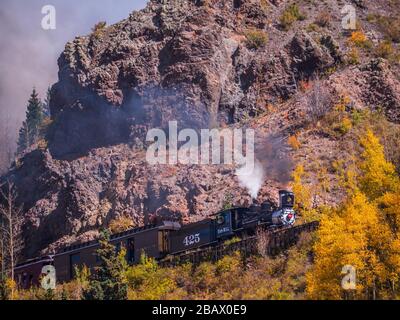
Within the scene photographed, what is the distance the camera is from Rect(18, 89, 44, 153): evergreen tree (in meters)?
139

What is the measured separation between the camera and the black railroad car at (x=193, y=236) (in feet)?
194

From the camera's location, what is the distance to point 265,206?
56.8 meters

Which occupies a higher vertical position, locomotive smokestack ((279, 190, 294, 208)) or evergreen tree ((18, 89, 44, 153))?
evergreen tree ((18, 89, 44, 153))

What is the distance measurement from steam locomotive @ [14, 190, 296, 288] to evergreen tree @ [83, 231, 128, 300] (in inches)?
328

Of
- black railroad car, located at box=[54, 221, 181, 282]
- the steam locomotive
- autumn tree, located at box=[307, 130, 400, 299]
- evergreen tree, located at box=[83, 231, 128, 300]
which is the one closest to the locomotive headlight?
the steam locomotive

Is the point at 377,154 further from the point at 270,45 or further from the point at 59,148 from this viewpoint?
the point at 59,148

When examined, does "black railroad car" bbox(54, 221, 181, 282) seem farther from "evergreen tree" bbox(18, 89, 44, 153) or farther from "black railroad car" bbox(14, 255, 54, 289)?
"evergreen tree" bbox(18, 89, 44, 153)

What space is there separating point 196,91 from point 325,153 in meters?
18.2

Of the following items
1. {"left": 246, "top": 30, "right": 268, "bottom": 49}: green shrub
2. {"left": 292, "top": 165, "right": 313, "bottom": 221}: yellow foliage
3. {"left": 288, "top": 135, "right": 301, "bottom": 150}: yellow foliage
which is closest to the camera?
{"left": 292, "top": 165, "right": 313, "bottom": 221}: yellow foliage

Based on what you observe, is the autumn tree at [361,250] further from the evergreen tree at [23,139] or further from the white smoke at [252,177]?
the evergreen tree at [23,139]

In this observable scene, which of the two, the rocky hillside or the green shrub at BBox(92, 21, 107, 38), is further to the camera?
the green shrub at BBox(92, 21, 107, 38)

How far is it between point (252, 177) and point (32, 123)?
263 ft

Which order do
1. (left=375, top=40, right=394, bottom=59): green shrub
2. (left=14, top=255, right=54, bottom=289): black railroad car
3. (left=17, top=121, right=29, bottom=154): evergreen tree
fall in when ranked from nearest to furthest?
(left=14, top=255, right=54, bottom=289): black railroad car → (left=375, top=40, right=394, bottom=59): green shrub → (left=17, top=121, right=29, bottom=154): evergreen tree
